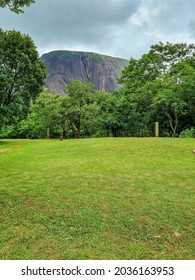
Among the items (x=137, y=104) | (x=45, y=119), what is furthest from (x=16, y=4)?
(x=45, y=119)

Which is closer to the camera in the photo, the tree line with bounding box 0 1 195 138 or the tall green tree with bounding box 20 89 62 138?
the tree line with bounding box 0 1 195 138

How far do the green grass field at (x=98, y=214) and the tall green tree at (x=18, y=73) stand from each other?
11110mm

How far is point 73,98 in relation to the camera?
85.4 feet

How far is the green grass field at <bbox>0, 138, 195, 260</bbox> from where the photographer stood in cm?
249

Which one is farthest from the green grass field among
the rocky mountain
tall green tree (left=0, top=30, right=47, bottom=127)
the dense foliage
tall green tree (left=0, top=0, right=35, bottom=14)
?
the rocky mountain

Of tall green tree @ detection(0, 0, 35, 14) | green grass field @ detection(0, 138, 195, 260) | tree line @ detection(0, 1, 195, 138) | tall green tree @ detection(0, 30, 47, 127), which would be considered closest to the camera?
green grass field @ detection(0, 138, 195, 260)

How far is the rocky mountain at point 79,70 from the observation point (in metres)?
60.4

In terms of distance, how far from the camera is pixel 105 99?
24094mm

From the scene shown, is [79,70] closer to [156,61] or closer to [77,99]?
[77,99]

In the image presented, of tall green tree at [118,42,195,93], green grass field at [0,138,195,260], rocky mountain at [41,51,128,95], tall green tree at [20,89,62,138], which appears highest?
rocky mountain at [41,51,128,95]

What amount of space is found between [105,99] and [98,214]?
21.5 m

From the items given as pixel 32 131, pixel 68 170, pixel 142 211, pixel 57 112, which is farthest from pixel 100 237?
pixel 32 131

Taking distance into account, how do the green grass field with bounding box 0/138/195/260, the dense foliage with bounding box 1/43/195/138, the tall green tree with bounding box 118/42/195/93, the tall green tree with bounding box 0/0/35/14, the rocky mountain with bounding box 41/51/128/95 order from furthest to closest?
the rocky mountain with bounding box 41/51/128/95 < the tall green tree with bounding box 118/42/195/93 < the dense foliage with bounding box 1/43/195/138 < the tall green tree with bounding box 0/0/35/14 < the green grass field with bounding box 0/138/195/260

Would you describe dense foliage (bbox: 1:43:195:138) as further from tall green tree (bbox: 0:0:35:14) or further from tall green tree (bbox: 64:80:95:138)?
tall green tree (bbox: 0:0:35:14)
